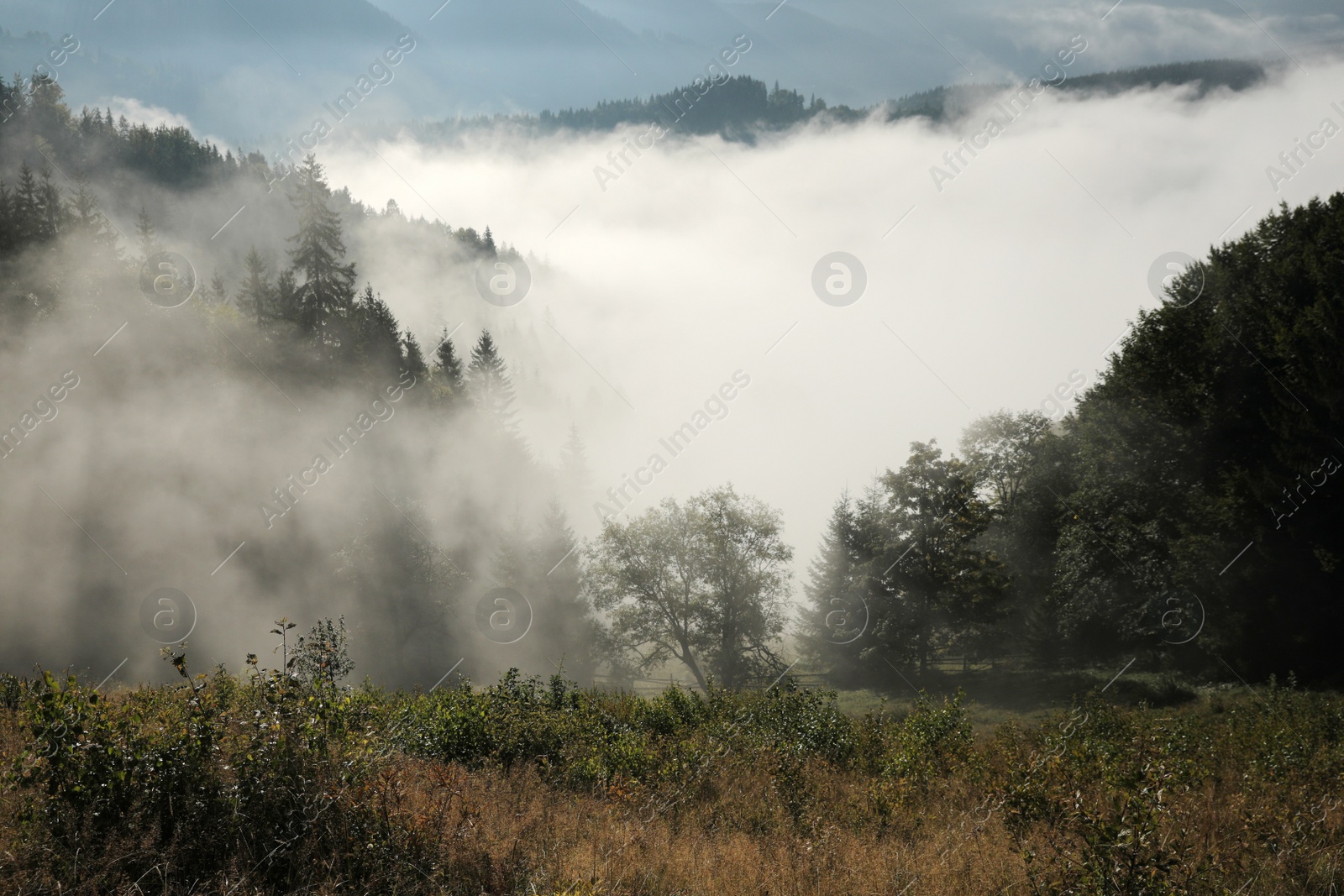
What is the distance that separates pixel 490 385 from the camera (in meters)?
54.1

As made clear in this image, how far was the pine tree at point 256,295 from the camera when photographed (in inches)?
1594

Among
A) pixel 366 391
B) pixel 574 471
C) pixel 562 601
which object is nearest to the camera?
pixel 562 601

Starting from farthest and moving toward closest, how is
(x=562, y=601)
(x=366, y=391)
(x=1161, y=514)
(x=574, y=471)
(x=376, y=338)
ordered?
(x=574, y=471) → (x=376, y=338) → (x=366, y=391) → (x=562, y=601) → (x=1161, y=514)

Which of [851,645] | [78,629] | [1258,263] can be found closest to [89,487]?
[78,629]

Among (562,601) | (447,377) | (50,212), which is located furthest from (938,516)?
(50,212)

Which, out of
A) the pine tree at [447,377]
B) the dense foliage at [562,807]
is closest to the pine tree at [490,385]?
the pine tree at [447,377]

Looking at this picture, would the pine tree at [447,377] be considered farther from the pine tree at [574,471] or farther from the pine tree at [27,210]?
the pine tree at [27,210]

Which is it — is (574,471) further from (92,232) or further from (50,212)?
(50,212)

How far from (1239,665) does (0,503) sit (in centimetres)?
4687

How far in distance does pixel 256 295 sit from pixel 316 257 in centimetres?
553

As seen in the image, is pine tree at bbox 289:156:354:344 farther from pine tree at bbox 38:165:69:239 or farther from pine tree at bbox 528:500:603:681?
pine tree at bbox 528:500:603:681

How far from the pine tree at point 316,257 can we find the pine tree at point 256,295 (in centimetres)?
220

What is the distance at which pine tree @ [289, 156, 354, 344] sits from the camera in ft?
133

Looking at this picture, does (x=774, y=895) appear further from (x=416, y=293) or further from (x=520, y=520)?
(x=416, y=293)
